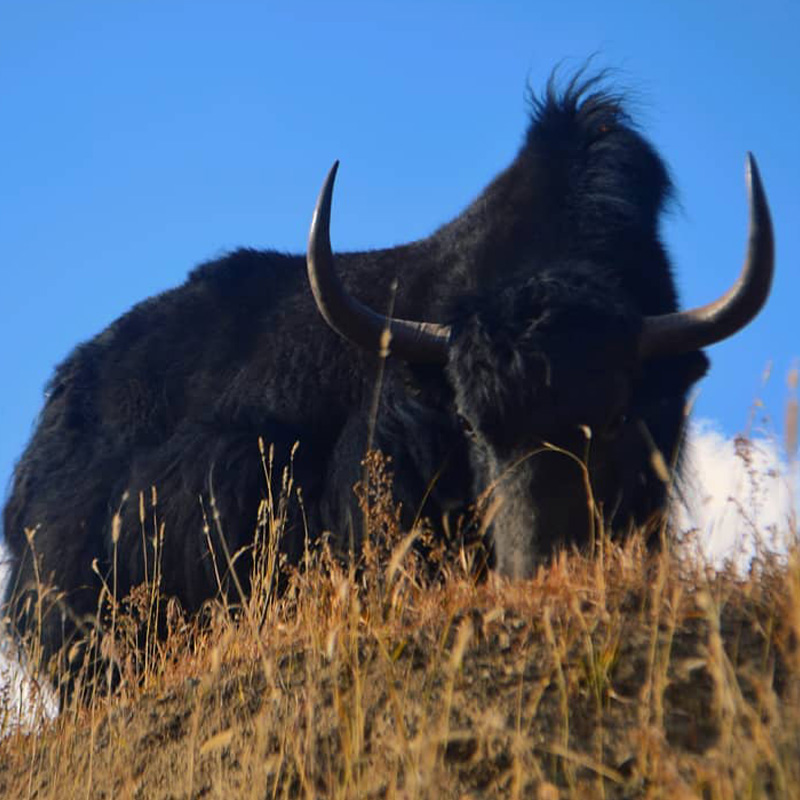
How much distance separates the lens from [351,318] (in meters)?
7.21

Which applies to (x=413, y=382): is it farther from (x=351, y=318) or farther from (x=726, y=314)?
(x=726, y=314)

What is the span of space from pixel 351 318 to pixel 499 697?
3.69m

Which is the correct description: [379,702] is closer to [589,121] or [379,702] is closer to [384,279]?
[384,279]

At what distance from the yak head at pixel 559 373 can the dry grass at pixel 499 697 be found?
4.35 feet

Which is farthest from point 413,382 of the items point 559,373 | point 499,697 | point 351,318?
point 499,697

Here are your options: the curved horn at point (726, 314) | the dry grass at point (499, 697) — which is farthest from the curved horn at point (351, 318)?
the dry grass at point (499, 697)

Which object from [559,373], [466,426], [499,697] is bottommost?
[499,697]

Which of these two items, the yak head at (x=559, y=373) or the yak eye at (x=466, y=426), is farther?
the yak eye at (x=466, y=426)

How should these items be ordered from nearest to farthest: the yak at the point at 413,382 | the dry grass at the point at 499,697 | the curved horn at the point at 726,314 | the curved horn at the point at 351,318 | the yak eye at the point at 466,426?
the dry grass at the point at 499,697, the yak at the point at 413,382, the curved horn at the point at 726,314, the yak eye at the point at 466,426, the curved horn at the point at 351,318

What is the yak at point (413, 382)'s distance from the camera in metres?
6.35

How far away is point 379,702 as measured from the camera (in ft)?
13.0

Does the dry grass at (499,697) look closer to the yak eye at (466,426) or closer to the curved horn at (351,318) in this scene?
the yak eye at (466,426)

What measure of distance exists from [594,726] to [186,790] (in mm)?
1322

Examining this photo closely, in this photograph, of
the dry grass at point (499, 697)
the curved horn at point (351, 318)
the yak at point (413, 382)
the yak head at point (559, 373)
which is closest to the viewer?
the dry grass at point (499, 697)
